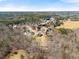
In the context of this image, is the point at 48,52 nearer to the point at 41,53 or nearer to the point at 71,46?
the point at 41,53

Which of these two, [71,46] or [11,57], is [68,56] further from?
[11,57]

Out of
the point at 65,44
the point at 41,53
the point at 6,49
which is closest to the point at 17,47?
the point at 6,49

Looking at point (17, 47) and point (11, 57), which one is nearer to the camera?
point (11, 57)

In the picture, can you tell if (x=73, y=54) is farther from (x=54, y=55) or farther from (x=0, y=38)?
(x=0, y=38)

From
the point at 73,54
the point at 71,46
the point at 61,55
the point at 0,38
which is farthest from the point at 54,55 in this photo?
the point at 0,38

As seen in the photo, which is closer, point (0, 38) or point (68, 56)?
point (68, 56)

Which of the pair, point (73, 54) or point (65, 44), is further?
point (65, 44)

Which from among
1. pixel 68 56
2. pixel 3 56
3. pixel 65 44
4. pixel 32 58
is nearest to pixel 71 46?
pixel 65 44
